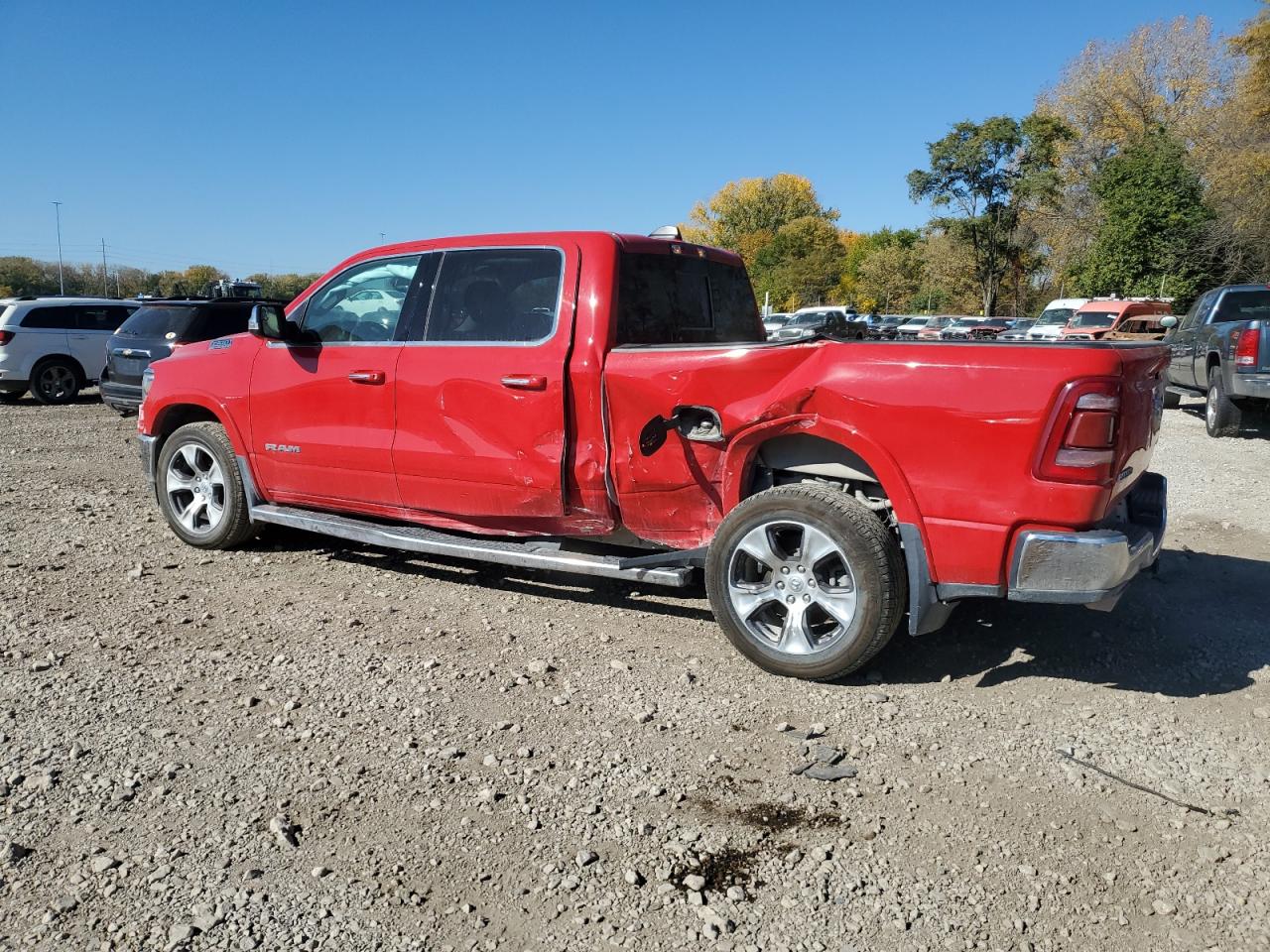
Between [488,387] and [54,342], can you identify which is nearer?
[488,387]

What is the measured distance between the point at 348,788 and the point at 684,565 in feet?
5.96

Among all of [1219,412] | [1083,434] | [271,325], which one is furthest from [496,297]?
[1219,412]

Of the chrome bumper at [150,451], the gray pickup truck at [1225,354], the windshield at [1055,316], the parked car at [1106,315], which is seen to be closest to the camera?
the chrome bumper at [150,451]

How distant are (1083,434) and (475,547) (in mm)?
2813

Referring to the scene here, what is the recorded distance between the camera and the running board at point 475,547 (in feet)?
14.6

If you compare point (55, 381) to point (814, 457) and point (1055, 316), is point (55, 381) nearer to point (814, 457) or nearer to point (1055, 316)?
point (814, 457)

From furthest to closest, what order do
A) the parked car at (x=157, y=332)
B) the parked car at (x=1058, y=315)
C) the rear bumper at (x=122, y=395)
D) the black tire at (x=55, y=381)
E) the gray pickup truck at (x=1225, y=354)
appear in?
the parked car at (x=1058, y=315)
the black tire at (x=55, y=381)
the rear bumper at (x=122, y=395)
the parked car at (x=157, y=332)
the gray pickup truck at (x=1225, y=354)

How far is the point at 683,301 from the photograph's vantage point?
5.01 meters

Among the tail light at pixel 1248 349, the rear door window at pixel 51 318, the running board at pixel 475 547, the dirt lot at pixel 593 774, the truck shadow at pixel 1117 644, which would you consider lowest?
the dirt lot at pixel 593 774

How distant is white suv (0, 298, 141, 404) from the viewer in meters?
14.9

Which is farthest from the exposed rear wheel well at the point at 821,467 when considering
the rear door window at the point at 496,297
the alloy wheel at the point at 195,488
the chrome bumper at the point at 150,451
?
the chrome bumper at the point at 150,451

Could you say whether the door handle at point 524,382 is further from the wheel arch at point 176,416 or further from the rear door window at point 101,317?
the rear door window at point 101,317

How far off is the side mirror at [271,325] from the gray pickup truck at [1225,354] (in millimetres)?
7478

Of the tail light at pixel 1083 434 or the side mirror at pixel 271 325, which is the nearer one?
the tail light at pixel 1083 434
